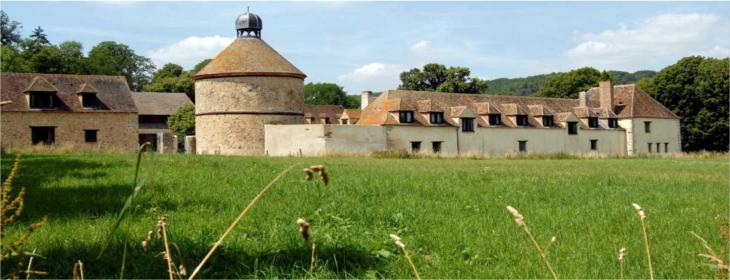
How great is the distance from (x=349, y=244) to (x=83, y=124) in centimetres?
3729

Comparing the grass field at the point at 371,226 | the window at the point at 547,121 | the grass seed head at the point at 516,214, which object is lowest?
the grass field at the point at 371,226

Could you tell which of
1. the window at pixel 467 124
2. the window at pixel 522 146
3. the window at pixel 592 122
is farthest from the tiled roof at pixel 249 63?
the window at pixel 592 122

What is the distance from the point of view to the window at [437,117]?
4537 cm

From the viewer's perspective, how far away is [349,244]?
6719 mm

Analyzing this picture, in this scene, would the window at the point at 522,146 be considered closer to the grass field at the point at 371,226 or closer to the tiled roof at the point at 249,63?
the tiled roof at the point at 249,63

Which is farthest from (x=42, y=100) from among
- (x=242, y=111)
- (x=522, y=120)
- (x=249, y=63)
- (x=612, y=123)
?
(x=612, y=123)

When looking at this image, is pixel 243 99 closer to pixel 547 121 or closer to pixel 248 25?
pixel 248 25

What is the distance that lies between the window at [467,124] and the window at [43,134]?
88.8 ft

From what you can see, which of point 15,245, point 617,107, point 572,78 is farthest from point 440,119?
point 15,245

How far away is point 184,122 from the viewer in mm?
57938

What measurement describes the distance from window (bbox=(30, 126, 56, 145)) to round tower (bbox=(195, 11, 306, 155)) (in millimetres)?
8652

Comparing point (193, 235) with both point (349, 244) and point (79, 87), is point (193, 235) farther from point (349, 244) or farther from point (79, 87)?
point (79, 87)

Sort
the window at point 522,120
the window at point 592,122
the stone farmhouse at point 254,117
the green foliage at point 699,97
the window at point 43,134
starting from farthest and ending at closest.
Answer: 1. the green foliage at point 699,97
2. the window at point 592,122
3. the window at point 522,120
4. the stone farmhouse at point 254,117
5. the window at point 43,134

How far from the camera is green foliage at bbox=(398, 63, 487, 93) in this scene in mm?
77188
